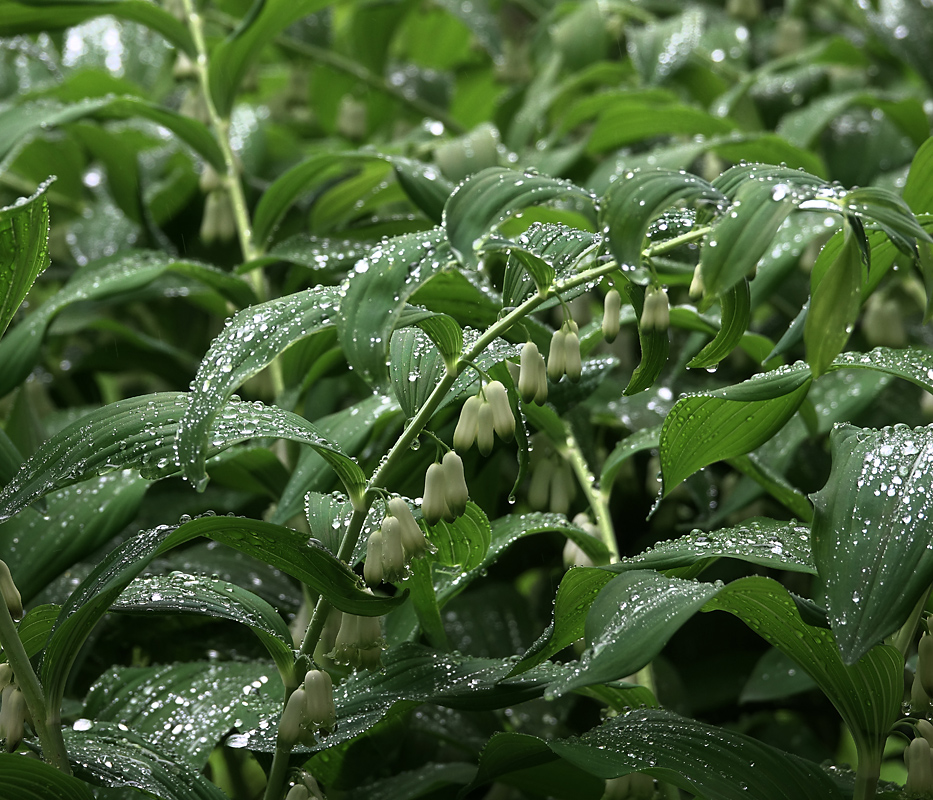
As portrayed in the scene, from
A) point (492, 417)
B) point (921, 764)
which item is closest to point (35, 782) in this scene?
point (492, 417)

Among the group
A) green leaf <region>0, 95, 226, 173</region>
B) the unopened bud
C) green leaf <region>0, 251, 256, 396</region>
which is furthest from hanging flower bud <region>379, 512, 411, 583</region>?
green leaf <region>0, 95, 226, 173</region>

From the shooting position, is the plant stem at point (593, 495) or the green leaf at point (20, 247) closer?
the green leaf at point (20, 247)

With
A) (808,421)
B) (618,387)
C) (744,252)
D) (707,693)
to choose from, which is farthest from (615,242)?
(707,693)

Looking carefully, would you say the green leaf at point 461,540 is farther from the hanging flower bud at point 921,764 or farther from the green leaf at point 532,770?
the hanging flower bud at point 921,764

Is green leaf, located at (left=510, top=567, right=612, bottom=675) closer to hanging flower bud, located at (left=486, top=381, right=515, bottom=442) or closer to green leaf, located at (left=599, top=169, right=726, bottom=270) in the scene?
hanging flower bud, located at (left=486, top=381, right=515, bottom=442)

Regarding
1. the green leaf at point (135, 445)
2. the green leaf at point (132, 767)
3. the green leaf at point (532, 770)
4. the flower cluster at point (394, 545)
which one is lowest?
the green leaf at point (532, 770)

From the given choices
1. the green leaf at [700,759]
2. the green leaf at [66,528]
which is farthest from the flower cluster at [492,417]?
the green leaf at [66,528]

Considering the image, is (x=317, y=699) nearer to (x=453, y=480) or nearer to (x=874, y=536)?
(x=453, y=480)
